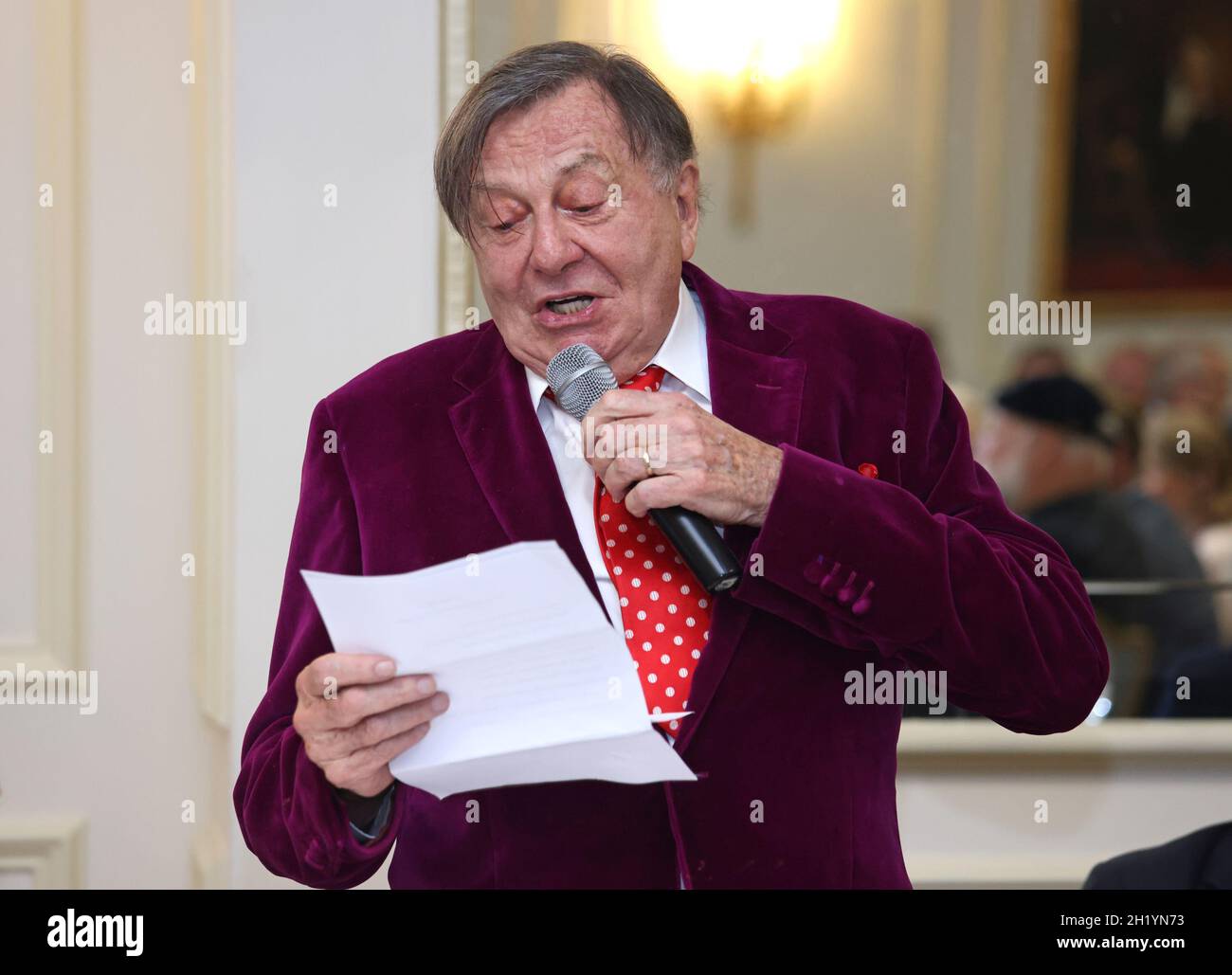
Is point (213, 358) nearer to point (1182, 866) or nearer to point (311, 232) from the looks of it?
point (311, 232)

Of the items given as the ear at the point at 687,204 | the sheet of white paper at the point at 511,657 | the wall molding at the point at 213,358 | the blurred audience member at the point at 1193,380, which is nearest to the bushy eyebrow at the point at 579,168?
the ear at the point at 687,204

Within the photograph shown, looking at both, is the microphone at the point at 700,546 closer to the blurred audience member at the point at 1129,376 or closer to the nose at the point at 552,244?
the nose at the point at 552,244

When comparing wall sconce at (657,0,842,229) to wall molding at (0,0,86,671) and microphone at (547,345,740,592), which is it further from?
microphone at (547,345,740,592)

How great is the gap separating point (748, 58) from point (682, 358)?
1.35 m

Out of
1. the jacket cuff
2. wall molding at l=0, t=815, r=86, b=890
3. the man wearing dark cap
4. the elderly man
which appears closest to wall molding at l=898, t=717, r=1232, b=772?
the man wearing dark cap

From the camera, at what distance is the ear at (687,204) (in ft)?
4.71

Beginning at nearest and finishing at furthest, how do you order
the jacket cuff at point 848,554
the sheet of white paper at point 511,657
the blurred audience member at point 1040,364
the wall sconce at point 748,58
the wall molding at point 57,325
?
the sheet of white paper at point 511,657 < the jacket cuff at point 848,554 < the wall molding at point 57,325 < the wall sconce at point 748,58 < the blurred audience member at point 1040,364

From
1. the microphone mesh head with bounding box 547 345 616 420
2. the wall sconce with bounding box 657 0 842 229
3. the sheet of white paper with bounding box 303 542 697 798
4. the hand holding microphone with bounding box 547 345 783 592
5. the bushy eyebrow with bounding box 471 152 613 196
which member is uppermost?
the wall sconce with bounding box 657 0 842 229

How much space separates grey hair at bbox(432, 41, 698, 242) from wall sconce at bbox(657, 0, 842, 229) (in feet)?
3.68

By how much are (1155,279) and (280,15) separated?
→ 2212mm

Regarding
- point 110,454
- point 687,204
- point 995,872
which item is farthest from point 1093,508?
point 110,454

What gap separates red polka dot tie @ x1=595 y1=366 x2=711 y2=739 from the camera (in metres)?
1.33
